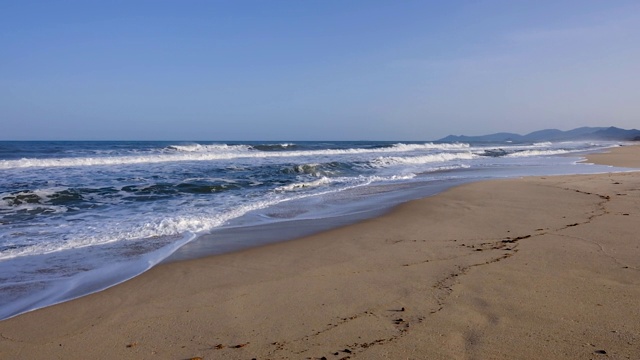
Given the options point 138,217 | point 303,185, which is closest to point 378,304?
point 138,217

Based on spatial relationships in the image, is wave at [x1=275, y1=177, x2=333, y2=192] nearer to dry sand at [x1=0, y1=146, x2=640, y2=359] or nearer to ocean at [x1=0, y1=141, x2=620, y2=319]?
ocean at [x1=0, y1=141, x2=620, y2=319]

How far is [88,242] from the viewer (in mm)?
6344

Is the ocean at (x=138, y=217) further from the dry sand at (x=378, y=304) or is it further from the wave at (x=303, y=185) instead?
the dry sand at (x=378, y=304)

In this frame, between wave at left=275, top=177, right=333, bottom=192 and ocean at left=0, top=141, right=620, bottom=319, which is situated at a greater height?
wave at left=275, top=177, right=333, bottom=192

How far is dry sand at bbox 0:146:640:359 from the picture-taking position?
2877 millimetres

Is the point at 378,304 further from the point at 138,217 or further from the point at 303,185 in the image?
the point at 303,185

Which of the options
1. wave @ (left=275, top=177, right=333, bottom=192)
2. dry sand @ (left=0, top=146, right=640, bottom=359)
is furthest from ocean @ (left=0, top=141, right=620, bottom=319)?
dry sand @ (left=0, top=146, right=640, bottom=359)

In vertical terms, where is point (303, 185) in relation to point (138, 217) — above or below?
above

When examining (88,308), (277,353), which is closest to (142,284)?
(88,308)

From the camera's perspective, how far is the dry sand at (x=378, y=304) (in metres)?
2.88

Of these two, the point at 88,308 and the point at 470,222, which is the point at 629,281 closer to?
the point at 470,222

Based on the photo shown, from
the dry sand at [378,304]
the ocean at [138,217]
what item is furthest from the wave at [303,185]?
the dry sand at [378,304]

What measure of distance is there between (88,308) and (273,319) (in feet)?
5.38

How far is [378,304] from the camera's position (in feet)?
11.6
